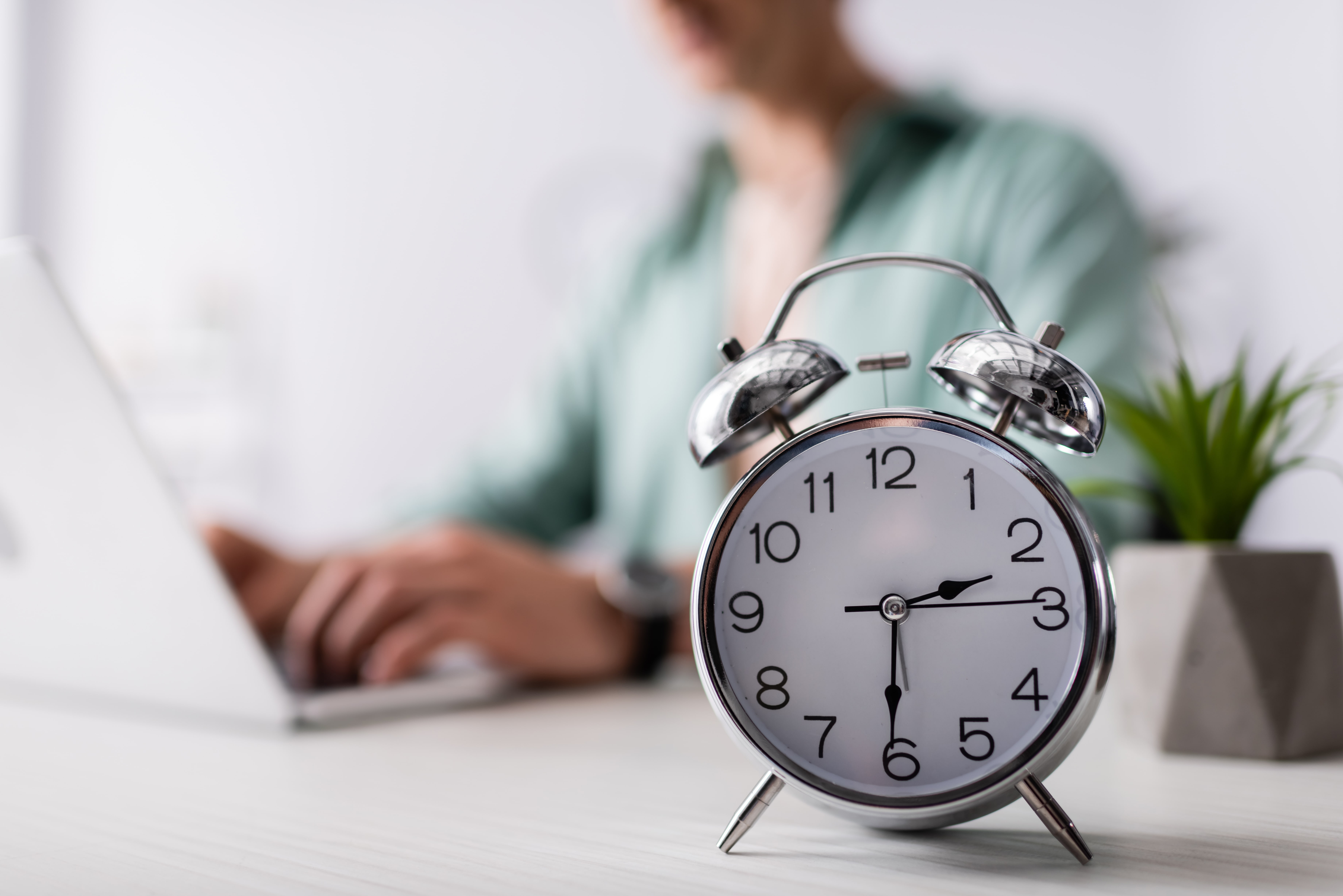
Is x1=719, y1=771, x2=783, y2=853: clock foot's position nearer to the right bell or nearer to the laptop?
the right bell

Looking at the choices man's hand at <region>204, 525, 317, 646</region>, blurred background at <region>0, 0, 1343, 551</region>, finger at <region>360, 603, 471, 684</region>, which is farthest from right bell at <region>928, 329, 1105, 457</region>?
blurred background at <region>0, 0, 1343, 551</region>

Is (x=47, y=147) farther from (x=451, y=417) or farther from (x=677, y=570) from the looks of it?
(x=677, y=570)

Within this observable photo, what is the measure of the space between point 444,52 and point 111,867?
152 inches

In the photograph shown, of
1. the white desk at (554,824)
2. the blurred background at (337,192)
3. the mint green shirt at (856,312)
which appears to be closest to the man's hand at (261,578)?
the white desk at (554,824)

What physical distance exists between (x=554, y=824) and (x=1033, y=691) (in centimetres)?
21

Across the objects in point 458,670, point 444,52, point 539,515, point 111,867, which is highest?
point 444,52

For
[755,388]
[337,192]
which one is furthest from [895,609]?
[337,192]

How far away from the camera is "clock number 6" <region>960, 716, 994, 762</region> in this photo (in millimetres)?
375

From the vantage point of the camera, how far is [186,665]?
0.63 metres

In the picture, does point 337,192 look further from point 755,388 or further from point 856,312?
point 755,388

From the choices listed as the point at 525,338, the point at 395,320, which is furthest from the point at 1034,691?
the point at 395,320

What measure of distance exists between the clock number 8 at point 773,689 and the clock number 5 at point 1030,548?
0.10m

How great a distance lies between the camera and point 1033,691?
375 millimetres

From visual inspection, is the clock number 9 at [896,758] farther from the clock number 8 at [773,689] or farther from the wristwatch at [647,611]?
the wristwatch at [647,611]
